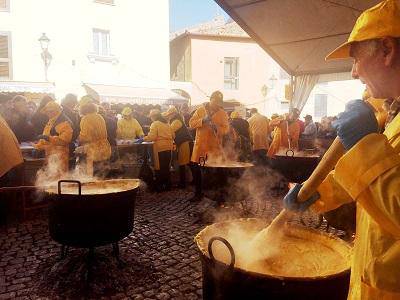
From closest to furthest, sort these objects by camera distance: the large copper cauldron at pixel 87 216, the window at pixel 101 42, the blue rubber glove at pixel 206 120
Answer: the large copper cauldron at pixel 87 216 < the blue rubber glove at pixel 206 120 < the window at pixel 101 42

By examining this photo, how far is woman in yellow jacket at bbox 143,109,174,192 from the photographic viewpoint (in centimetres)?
877

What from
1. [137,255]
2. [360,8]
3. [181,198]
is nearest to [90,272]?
[137,255]

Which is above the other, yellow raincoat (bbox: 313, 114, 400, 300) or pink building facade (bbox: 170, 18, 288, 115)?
pink building facade (bbox: 170, 18, 288, 115)

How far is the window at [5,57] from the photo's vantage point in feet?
54.3

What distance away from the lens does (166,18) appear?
67.3 ft

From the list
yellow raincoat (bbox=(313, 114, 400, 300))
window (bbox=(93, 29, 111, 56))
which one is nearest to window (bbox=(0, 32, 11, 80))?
window (bbox=(93, 29, 111, 56))

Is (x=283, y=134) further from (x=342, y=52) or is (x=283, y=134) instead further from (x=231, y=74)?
(x=231, y=74)

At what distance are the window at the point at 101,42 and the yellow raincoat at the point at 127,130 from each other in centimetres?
1024

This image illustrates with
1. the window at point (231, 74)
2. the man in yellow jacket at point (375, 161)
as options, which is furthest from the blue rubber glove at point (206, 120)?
the window at point (231, 74)

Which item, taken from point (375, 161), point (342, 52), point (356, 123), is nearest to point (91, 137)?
point (342, 52)

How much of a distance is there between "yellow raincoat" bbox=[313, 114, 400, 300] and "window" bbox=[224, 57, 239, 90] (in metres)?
25.2

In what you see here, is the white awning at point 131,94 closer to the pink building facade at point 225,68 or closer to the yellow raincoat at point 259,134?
the pink building facade at point 225,68

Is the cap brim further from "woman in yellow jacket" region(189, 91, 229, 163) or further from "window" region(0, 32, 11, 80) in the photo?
"window" region(0, 32, 11, 80)

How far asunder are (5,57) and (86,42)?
4048 millimetres
